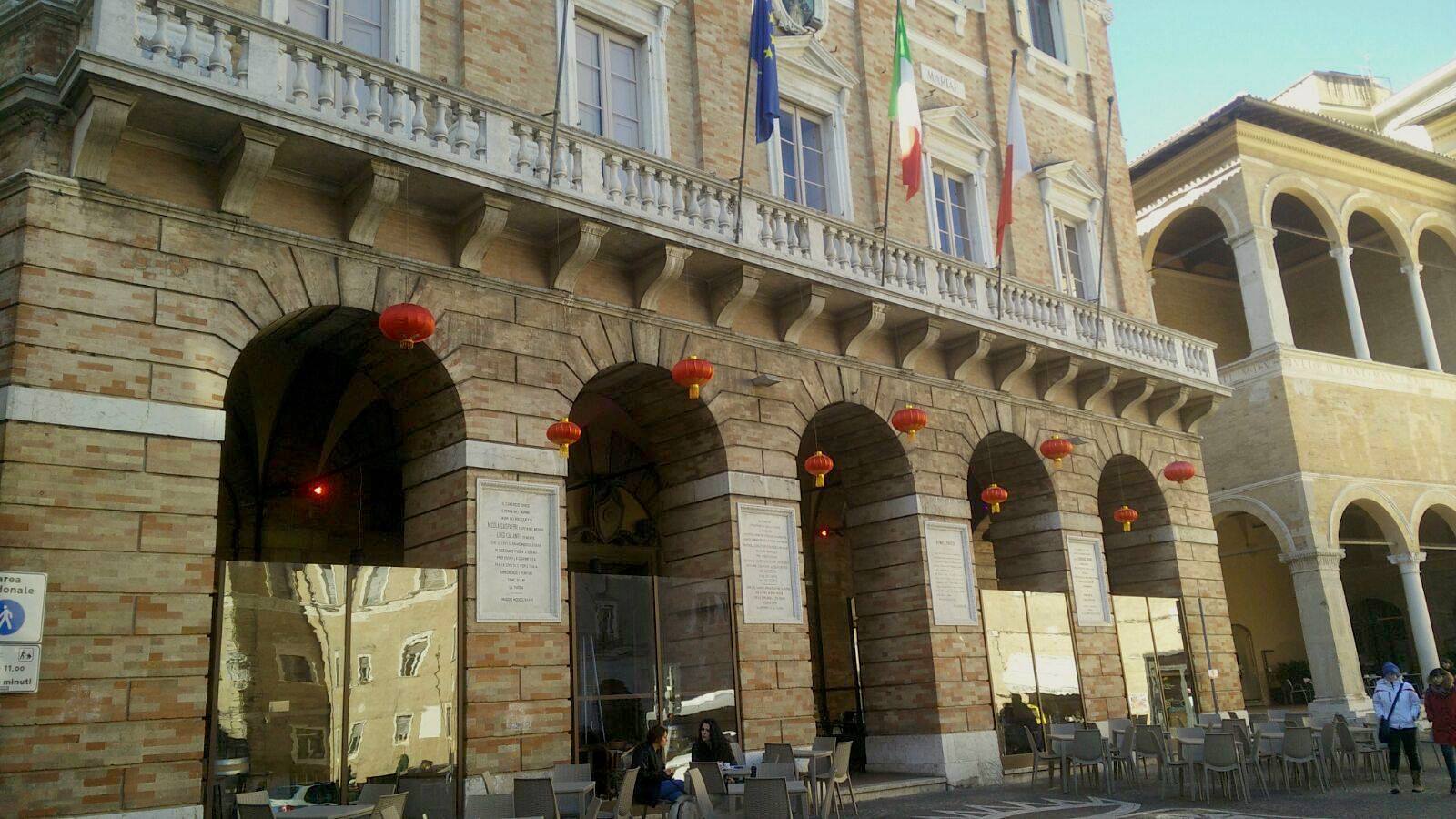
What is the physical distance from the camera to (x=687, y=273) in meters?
13.9

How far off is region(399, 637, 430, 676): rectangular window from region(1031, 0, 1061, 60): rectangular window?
17.1 m

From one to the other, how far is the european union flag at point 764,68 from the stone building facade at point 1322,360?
1499cm

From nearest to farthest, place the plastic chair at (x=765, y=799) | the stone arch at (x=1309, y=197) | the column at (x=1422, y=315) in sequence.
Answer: the plastic chair at (x=765, y=799), the stone arch at (x=1309, y=197), the column at (x=1422, y=315)

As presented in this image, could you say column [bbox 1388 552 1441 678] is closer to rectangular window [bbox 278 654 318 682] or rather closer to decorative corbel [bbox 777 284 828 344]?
decorative corbel [bbox 777 284 828 344]

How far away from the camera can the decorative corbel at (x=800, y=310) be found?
14.5 m

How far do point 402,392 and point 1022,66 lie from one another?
14.2 m

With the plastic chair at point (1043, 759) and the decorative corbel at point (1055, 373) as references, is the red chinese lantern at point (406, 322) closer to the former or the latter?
the plastic chair at point (1043, 759)

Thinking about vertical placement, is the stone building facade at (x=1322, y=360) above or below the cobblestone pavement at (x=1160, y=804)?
above

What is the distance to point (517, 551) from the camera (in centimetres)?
1165

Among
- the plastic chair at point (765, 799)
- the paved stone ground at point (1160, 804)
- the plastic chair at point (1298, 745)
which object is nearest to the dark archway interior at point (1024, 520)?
the paved stone ground at point (1160, 804)

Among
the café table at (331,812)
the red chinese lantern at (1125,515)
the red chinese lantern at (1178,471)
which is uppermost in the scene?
the red chinese lantern at (1178,471)

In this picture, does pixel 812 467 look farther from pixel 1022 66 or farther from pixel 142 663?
pixel 1022 66

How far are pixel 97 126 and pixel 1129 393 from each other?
1597cm

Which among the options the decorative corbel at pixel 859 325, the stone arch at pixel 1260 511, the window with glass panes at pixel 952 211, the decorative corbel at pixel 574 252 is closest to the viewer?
the decorative corbel at pixel 574 252
